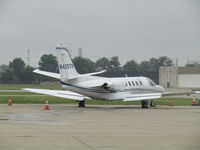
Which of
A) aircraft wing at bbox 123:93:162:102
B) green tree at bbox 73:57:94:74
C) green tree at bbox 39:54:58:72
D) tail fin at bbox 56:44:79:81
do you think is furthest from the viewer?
green tree at bbox 39:54:58:72

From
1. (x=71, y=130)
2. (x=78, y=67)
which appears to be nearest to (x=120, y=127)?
(x=71, y=130)

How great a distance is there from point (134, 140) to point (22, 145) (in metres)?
3.43

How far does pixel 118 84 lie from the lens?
34.3 metres

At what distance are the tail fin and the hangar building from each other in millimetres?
44301

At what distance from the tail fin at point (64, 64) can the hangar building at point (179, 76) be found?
44.3 metres

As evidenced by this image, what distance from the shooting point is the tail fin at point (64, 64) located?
3238cm

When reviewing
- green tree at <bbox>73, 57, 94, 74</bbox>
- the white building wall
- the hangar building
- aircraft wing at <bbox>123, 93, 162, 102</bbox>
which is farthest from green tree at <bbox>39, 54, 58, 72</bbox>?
aircraft wing at <bbox>123, 93, 162, 102</bbox>

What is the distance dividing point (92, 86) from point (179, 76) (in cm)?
4712

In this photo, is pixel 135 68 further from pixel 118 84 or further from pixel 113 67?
pixel 118 84

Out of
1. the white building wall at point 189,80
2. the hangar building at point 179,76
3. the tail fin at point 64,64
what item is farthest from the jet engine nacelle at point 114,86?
the white building wall at point 189,80

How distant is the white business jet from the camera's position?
1277 inches

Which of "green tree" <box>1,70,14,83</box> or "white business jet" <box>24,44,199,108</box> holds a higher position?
"green tree" <box>1,70,14,83</box>

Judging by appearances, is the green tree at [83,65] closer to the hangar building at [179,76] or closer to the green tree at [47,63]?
the green tree at [47,63]

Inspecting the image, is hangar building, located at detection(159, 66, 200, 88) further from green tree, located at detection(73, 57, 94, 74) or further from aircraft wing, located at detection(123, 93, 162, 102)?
aircraft wing, located at detection(123, 93, 162, 102)
